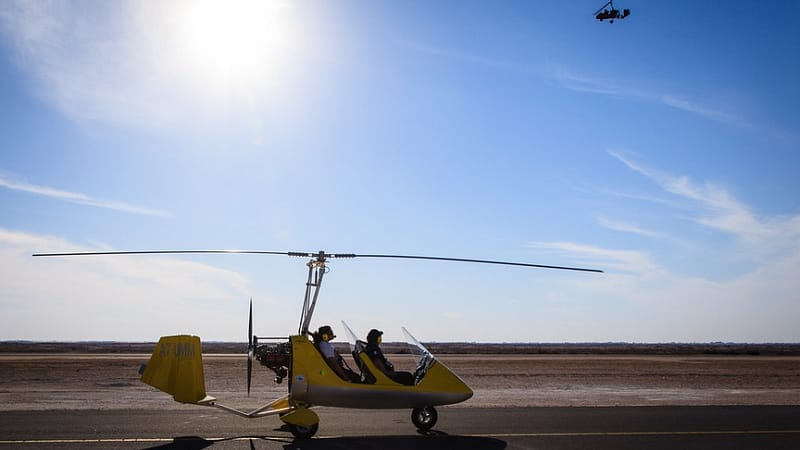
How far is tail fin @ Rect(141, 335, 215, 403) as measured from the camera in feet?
43.1

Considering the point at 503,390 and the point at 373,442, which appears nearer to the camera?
the point at 373,442

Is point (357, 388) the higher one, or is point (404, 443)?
point (357, 388)

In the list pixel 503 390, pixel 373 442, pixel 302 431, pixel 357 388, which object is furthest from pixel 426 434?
pixel 503 390

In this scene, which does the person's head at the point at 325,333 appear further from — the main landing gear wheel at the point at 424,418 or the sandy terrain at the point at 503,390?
the sandy terrain at the point at 503,390

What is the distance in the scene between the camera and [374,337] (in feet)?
45.3

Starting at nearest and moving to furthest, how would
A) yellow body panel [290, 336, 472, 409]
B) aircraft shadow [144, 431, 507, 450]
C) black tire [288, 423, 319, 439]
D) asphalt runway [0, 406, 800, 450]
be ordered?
aircraft shadow [144, 431, 507, 450] → asphalt runway [0, 406, 800, 450] → black tire [288, 423, 319, 439] → yellow body panel [290, 336, 472, 409]

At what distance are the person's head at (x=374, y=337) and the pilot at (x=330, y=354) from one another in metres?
0.73

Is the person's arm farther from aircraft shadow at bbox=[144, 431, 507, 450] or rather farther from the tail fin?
the tail fin

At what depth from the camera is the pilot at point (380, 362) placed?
1360 centimetres

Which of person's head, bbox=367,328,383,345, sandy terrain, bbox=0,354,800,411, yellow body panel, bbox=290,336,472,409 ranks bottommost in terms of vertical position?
sandy terrain, bbox=0,354,800,411

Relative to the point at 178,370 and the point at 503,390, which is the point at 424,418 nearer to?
the point at 178,370

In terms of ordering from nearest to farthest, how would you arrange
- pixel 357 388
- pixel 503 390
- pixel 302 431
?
1. pixel 302 431
2. pixel 357 388
3. pixel 503 390

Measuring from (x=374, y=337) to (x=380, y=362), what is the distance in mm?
531

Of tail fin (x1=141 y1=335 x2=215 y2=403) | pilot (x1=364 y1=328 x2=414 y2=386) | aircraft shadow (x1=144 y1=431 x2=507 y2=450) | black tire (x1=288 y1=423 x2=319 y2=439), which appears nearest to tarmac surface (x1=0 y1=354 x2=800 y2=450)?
aircraft shadow (x1=144 y1=431 x2=507 y2=450)
